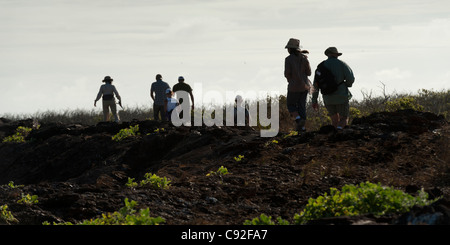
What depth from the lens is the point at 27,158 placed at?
18.0 m

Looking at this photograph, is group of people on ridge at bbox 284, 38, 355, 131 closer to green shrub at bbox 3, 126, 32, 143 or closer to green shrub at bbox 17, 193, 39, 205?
green shrub at bbox 17, 193, 39, 205

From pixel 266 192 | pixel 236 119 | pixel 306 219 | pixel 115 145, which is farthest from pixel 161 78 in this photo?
pixel 306 219

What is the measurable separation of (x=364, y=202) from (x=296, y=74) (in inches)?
302

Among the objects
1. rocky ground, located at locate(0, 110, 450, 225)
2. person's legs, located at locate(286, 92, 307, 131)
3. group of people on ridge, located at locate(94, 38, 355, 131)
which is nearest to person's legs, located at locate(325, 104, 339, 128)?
group of people on ridge, located at locate(94, 38, 355, 131)

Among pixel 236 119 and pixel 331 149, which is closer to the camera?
pixel 331 149

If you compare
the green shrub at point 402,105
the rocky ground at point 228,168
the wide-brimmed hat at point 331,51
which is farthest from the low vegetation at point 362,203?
the green shrub at point 402,105

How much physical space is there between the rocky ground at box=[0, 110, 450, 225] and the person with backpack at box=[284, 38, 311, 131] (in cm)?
75

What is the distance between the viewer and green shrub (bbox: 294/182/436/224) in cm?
606

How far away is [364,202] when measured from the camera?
625 cm

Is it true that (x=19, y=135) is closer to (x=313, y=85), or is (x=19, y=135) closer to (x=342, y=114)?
(x=313, y=85)

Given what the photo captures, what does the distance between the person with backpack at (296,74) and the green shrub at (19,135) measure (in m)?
9.06

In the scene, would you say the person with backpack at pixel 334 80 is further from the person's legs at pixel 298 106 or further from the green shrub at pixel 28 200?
the green shrub at pixel 28 200
